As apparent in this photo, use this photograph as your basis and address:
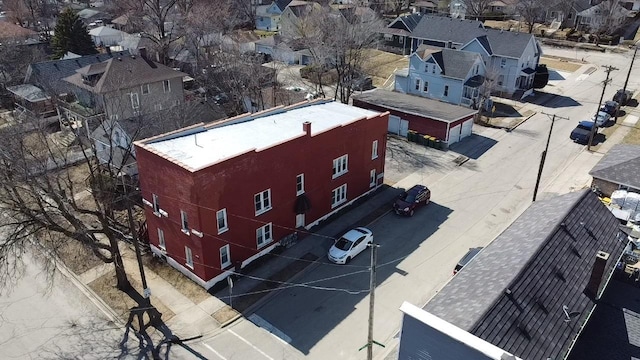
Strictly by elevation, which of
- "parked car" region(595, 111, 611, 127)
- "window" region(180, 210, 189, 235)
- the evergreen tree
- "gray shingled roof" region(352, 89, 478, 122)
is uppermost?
the evergreen tree

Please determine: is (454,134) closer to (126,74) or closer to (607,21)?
(126,74)

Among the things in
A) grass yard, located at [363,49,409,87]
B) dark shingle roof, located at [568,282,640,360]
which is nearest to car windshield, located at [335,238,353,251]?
dark shingle roof, located at [568,282,640,360]

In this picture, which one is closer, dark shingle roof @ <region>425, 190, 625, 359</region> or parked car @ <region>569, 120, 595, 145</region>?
dark shingle roof @ <region>425, 190, 625, 359</region>

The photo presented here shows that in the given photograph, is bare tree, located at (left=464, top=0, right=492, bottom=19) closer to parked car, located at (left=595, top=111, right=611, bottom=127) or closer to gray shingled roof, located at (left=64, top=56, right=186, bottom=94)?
parked car, located at (left=595, top=111, right=611, bottom=127)

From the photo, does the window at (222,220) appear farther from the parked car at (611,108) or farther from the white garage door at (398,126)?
the parked car at (611,108)

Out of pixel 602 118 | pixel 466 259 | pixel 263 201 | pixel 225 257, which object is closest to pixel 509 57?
pixel 602 118

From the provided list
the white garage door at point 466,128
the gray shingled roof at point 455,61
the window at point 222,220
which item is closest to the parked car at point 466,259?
the window at point 222,220
